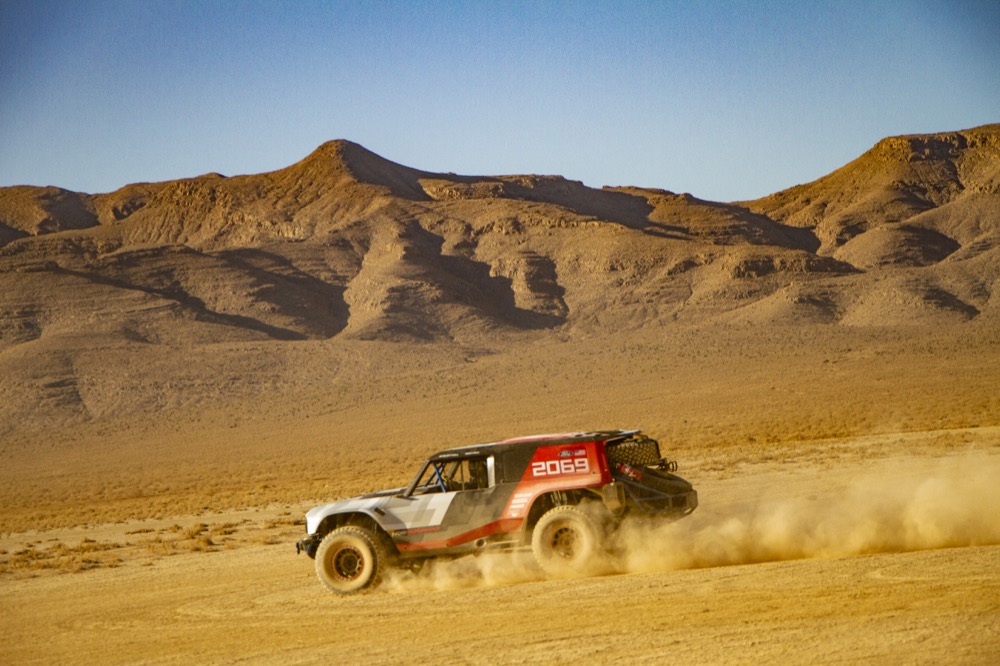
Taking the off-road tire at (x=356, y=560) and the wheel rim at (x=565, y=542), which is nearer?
the wheel rim at (x=565, y=542)

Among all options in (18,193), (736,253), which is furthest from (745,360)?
(18,193)

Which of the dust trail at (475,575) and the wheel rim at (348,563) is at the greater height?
the wheel rim at (348,563)

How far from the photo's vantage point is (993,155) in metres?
173

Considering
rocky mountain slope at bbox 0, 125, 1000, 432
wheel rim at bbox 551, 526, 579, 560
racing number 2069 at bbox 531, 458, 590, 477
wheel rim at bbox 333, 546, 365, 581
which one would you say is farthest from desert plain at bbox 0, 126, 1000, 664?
racing number 2069 at bbox 531, 458, 590, 477

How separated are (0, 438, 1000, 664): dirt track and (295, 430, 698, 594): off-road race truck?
1.40 ft

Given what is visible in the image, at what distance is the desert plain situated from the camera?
11914mm

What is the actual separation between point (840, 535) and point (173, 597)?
8958mm

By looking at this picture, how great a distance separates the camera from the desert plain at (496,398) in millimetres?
11914

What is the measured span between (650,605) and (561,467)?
2614 mm

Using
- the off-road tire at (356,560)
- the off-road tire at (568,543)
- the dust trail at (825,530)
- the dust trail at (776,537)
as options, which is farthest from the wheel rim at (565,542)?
the off-road tire at (356,560)

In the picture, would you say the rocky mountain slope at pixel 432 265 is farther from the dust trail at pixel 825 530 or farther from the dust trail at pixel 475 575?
the dust trail at pixel 825 530

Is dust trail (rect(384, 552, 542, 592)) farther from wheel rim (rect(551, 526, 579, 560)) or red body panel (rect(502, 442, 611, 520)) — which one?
red body panel (rect(502, 442, 611, 520))

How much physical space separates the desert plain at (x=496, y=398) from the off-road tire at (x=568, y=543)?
1.29 ft

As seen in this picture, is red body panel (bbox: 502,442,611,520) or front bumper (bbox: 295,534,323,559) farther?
front bumper (bbox: 295,534,323,559)
